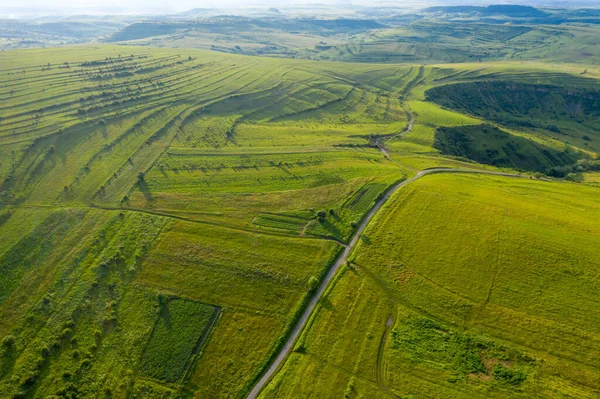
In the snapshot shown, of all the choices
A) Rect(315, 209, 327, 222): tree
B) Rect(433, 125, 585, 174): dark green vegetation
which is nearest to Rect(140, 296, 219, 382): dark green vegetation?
Rect(315, 209, 327, 222): tree

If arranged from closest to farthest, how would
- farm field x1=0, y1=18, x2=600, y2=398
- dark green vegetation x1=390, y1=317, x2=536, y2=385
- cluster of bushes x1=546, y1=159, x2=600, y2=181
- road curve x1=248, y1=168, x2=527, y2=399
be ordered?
dark green vegetation x1=390, y1=317, x2=536, y2=385, road curve x1=248, y1=168, x2=527, y2=399, farm field x1=0, y1=18, x2=600, y2=398, cluster of bushes x1=546, y1=159, x2=600, y2=181

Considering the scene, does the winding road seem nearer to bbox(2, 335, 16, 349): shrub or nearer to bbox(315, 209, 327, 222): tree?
bbox(315, 209, 327, 222): tree

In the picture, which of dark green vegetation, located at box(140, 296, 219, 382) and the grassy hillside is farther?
dark green vegetation, located at box(140, 296, 219, 382)

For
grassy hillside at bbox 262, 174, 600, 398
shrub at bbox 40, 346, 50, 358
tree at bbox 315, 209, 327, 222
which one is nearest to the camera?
grassy hillside at bbox 262, 174, 600, 398

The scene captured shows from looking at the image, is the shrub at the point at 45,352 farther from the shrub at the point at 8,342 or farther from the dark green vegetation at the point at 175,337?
the dark green vegetation at the point at 175,337

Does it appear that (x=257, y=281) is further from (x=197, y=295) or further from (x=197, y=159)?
(x=197, y=159)

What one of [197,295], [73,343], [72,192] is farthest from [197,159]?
[73,343]
